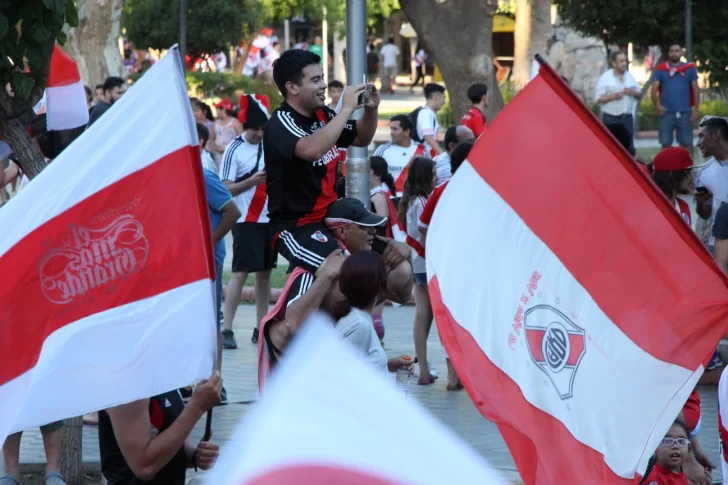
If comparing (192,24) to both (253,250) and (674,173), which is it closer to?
(253,250)

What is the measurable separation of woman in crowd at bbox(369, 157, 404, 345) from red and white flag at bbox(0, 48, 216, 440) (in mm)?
4894

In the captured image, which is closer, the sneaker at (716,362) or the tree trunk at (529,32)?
the sneaker at (716,362)

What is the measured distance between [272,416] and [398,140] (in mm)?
10920

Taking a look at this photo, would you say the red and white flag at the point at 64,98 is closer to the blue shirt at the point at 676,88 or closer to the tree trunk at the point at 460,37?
the blue shirt at the point at 676,88

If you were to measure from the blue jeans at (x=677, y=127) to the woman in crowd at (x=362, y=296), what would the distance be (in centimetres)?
1410

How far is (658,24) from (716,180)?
12042 mm

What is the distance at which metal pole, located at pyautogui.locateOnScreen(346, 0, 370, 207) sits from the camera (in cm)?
830

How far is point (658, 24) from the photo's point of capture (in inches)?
812

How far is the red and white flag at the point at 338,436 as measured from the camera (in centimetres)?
181

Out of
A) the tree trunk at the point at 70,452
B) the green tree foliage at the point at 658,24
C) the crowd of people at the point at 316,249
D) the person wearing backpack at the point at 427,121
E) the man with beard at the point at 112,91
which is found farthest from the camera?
the green tree foliage at the point at 658,24

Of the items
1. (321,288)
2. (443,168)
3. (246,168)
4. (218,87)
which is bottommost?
(218,87)

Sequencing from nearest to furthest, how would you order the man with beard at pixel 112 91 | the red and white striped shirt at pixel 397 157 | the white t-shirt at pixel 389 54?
the red and white striped shirt at pixel 397 157 < the man with beard at pixel 112 91 < the white t-shirt at pixel 389 54

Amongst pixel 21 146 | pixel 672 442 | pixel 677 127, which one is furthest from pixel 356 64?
pixel 677 127

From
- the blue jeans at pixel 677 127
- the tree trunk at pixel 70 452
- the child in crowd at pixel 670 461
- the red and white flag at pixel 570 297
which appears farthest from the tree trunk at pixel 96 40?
the red and white flag at pixel 570 297
